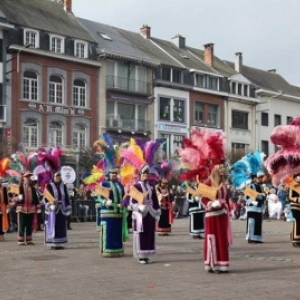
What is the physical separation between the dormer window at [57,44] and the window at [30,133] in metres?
4.62

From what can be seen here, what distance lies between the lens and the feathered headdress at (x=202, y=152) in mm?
10211

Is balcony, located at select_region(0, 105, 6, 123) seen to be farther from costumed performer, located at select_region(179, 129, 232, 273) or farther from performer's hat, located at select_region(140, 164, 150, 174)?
costumed performer, located at select_region(179, 129, 232, 273)

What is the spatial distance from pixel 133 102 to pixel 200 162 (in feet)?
103

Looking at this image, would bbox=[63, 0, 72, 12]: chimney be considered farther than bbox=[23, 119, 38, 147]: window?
Yes

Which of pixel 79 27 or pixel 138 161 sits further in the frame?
pixel 79 27

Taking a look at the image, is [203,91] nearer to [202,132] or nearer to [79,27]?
[79,27]

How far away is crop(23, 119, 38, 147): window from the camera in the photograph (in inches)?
1421

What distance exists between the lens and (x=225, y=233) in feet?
32.7

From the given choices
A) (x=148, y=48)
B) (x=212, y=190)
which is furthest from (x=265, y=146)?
(x=212, y=190)

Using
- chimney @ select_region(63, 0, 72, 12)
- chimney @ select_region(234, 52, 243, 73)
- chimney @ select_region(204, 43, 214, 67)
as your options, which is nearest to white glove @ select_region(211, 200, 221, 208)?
chimney @ select_region(63, 0, 72, 12)

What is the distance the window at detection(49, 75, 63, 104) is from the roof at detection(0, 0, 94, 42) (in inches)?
111

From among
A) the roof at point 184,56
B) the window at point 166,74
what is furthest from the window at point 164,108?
the roof at point 184,56

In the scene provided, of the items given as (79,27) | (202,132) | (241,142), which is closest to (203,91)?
(241,142)

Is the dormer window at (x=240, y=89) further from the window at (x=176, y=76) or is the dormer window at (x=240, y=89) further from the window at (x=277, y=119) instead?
the window at (x=176, y=76)
